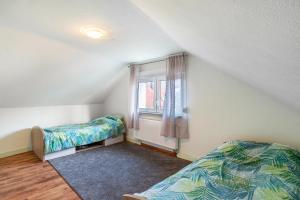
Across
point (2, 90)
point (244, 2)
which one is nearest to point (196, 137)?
point (244, 2)

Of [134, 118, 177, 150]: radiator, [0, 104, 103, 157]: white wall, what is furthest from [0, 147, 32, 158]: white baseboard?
[134, 118, 177, 150]: radiator

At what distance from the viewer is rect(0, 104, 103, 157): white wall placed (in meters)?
3.50

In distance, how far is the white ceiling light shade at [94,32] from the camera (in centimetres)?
223

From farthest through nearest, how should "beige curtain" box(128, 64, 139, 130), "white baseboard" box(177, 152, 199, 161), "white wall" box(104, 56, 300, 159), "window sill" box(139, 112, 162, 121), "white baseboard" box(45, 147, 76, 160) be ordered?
"beige curtain" box(128, 64, 139, 130), "window sill" box(139, 112, 162, 121), "white baseboard" box(45, 147, 76, 160), "white baseboard" box(177, 152, 199, 161), "white wall" box(104, 56, 300, 159)

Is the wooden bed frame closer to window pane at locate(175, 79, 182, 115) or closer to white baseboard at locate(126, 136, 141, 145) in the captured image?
white baseboard at locate(126, 136, 141, 145)

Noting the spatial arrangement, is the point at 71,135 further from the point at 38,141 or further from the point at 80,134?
the point at 38,141

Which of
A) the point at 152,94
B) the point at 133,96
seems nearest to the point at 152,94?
the point at 152,94

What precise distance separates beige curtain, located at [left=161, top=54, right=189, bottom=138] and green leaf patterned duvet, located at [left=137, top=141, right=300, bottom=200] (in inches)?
47.4

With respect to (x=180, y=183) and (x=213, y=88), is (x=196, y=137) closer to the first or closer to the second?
(x=213, y=88)

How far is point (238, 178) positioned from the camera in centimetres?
160

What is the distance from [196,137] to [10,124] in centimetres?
365

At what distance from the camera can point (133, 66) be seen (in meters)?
4.05

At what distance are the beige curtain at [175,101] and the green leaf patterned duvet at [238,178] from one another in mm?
1203

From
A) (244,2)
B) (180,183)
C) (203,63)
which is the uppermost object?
(203,63)
